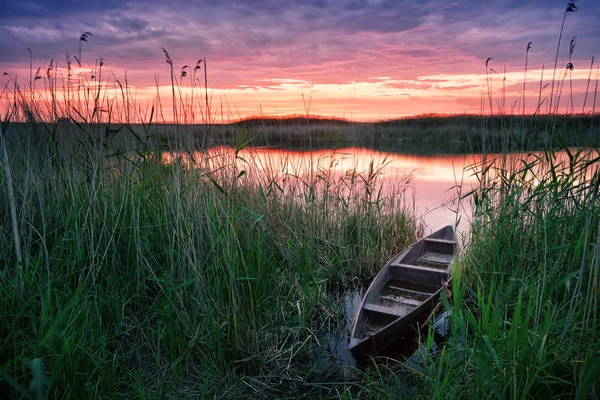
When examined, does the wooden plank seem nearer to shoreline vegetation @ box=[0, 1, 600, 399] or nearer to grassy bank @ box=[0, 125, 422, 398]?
shoreline vegetation @ box=[0, 1, 600, 399]

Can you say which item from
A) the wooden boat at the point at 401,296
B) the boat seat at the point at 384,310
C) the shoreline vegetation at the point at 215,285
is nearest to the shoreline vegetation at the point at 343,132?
the shoreline vegetation at the point at 215,285

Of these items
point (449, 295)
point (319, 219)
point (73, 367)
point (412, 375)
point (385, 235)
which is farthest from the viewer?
point (385, 235)

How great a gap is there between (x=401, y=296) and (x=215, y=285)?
8.46ft

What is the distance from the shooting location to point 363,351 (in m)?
3.44

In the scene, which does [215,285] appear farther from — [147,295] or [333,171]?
[333,171]

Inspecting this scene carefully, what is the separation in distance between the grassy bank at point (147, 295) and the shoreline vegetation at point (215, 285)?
0.02m

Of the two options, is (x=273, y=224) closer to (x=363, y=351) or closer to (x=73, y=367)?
(x=363, y=351)

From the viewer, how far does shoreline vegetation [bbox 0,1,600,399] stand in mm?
2105

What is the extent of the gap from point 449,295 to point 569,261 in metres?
1.68

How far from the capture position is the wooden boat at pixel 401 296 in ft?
11.6

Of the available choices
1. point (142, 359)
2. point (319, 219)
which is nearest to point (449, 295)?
point (319, 219)

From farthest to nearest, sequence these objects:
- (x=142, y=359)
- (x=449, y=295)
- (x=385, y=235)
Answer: (x=385, y=235) < (x=449, y=295) < (x=142, y=359)

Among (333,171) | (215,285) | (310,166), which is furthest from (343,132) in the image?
(215,285)

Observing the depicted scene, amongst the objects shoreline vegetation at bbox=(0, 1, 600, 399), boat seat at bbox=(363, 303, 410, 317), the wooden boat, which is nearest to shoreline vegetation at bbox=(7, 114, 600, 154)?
shoreline vegetation at bbox=(0, 1, 600, 399)
